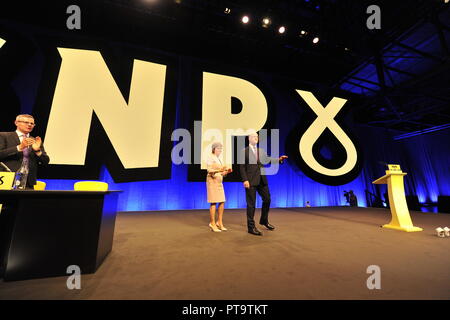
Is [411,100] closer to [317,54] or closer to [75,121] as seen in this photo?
[317,54]

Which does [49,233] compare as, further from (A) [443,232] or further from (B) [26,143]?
(A) [443,232]

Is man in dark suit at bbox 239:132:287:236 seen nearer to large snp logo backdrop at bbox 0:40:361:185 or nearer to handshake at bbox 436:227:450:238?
handshake at bbox 436:227:450:238

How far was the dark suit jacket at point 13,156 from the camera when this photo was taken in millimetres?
1832

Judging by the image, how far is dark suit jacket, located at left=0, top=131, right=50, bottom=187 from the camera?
1832 millimetres

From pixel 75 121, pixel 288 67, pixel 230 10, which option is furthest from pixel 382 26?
pixel 75 121

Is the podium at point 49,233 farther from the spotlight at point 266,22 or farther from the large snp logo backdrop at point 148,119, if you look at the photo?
the spotlight at point 266,22

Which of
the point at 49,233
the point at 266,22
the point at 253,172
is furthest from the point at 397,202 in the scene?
the point at 266,22

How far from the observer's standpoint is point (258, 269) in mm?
1505

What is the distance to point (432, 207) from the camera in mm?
9250

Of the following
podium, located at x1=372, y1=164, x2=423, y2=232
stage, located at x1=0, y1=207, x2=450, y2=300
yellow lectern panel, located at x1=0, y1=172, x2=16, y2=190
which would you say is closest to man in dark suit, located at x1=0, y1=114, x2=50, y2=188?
yellow lectern panel, located at x1=0, y1=172, x2=16, y2=190

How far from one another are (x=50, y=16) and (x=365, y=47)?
29.5ft

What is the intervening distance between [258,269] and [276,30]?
19.2 feet

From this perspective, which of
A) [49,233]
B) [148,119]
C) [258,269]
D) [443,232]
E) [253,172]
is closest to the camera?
[49,233]

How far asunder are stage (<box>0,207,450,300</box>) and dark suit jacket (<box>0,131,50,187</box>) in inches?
47.1
